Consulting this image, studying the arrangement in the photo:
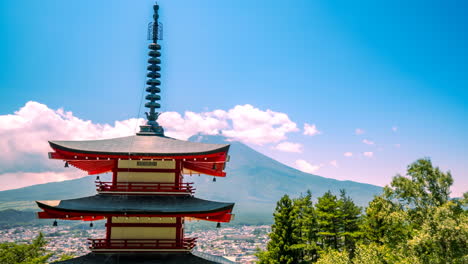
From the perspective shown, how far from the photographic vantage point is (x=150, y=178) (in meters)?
16.8

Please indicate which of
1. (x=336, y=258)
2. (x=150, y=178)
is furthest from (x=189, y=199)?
(x=336, y=258)

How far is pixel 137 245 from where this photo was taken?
50.4 feet

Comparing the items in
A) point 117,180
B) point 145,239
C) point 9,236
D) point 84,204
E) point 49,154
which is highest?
point 49,154

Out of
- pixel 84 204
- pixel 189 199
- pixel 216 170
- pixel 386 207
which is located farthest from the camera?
pixel 386 207

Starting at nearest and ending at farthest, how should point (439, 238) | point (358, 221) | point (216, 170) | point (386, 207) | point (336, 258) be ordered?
1. point (216, 170)
2. point (439, 238)
3. point (336, 258)
4. point (386, 207)
5. point (358, 221)

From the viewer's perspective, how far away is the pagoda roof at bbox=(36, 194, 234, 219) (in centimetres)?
1401

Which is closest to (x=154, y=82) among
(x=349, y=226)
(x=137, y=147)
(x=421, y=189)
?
(x=137, y=147)

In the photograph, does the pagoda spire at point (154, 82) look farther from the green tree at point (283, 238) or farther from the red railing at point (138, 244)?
the green tree at point (283, 238)

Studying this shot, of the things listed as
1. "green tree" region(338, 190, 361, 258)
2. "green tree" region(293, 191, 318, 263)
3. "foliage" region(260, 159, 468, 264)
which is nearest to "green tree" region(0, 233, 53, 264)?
"foliage" region(260, 159, 468, 264)

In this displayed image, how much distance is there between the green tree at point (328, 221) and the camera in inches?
1464

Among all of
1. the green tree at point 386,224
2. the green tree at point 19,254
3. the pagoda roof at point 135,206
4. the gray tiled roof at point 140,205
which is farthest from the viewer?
the green tree at point 19,254

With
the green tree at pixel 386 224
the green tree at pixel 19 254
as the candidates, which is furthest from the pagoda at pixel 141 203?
the green tree at pixel 19 254

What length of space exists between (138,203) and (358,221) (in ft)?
102

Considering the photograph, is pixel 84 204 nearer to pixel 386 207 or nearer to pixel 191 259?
pixel 191 259
